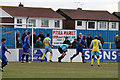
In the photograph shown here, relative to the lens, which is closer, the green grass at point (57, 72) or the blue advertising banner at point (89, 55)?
the green grass at point (57, 72)

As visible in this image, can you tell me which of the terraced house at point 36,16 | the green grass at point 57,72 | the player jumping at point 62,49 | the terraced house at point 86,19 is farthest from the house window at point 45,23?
the green grass at point 57,72

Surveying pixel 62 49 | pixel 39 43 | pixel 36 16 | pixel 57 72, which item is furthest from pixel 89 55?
pixel 36 16

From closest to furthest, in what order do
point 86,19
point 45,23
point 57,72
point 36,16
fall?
1. point 57,72
2. point 36,16
3. point 45,23
4. point 86,19

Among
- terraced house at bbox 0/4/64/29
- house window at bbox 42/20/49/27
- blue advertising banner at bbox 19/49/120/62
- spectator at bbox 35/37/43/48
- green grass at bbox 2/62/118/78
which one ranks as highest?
terraced house at bbox 0/4/64/29

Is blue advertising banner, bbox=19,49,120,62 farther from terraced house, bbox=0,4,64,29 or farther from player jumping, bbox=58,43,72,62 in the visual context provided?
terraced house, bbox=0,4,64,29

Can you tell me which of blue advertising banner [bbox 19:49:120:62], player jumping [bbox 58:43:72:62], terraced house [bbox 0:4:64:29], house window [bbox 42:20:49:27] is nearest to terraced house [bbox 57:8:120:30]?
terraced house [bbox 0:4:64:29]

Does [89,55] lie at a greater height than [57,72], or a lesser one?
greater

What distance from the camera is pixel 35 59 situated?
27688mm

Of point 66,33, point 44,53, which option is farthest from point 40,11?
point 44,53

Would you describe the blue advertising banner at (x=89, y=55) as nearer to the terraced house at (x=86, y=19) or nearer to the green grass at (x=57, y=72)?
the green grass at (x=57, y=72)

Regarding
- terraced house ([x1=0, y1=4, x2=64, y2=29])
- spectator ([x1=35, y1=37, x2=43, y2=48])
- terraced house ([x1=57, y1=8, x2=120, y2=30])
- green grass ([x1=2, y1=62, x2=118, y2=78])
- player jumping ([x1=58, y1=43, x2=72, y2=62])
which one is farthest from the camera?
terraced house ([x1=57, y1=8, x2=120, y2=30])

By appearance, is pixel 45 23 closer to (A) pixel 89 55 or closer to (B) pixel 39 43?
(A) pixel 89 55

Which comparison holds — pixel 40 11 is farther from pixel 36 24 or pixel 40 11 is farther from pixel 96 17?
pixel 96 17

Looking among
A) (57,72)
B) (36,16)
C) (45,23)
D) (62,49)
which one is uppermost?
(36,16)
